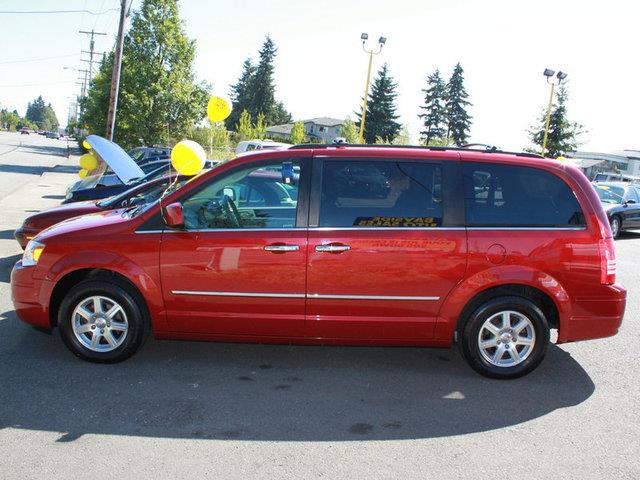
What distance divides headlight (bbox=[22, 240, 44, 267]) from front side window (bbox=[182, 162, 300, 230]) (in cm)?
127

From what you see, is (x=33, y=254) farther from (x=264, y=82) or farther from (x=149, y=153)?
(x=264, y=82)

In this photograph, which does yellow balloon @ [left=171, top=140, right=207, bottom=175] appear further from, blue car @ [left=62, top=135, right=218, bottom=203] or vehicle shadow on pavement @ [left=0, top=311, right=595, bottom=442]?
vehicle shadow on pavement @ [left=0, top=311, right=595, bottom=442]

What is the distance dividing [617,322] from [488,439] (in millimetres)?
1796

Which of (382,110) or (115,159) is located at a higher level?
(382,110)

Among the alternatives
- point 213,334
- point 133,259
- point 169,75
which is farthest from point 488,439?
point 169,75

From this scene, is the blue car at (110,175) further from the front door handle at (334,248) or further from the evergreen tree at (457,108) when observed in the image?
the evergreen tree at (457,108)

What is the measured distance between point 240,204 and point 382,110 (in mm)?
66238

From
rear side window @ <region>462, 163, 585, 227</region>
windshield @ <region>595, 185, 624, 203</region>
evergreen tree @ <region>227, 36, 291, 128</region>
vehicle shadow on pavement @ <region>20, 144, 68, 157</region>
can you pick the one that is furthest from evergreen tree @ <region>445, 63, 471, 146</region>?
rear side window @ <region>462, 163, 585, 227</region>

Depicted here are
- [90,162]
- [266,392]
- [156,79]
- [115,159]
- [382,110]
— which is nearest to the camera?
[266,392]

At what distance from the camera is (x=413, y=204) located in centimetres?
467

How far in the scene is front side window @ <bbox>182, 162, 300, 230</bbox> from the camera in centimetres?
468

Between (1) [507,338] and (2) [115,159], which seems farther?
(2) [115,159]

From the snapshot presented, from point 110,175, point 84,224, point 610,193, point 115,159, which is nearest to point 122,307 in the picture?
point 84,224

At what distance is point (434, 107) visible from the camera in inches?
2975
